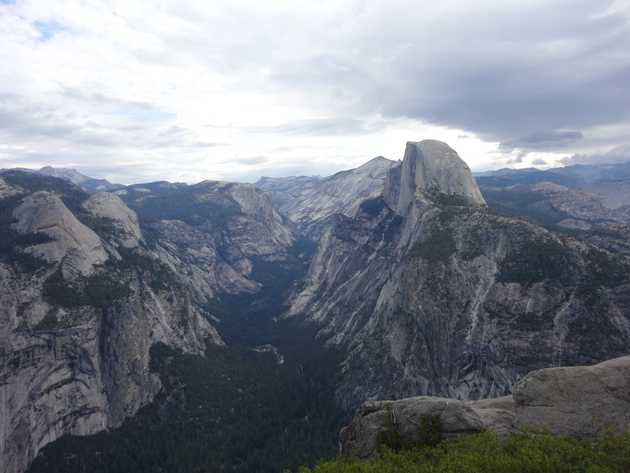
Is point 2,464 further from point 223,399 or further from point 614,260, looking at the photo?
point 614,260

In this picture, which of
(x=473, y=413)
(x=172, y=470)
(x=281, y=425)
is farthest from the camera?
(x=281, y=425)

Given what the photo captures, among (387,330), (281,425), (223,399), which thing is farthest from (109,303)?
(387,330)

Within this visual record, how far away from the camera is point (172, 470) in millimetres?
144125

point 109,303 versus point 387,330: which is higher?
point 109,303

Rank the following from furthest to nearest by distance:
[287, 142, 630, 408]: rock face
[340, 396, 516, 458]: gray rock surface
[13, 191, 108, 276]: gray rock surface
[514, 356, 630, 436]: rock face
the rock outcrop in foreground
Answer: [13, 191, 108, 276]: gray rock surface
[287, 142, 630, 408]: rock face
[340, 396, 516, 458]: gray rock surface
the rock outcrop in foreground
[514, 356, 630, 436]: rock face

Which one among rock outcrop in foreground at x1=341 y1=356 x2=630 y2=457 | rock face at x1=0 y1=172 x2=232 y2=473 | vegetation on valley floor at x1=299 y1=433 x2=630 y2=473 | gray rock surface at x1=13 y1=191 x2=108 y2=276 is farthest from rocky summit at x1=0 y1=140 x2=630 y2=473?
vegetation on valley floor at x1=299 y1=433 x2=630 y2=473

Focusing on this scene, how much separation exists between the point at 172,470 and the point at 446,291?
11358 centimetres

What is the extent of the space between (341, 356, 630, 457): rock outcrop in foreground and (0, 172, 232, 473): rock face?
5278 inches

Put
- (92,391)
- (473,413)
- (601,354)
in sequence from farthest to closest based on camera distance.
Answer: (92,391)
(601,354)
(473,413)

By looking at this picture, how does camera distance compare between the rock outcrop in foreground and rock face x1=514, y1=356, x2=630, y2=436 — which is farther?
the rock outcrop in foreground

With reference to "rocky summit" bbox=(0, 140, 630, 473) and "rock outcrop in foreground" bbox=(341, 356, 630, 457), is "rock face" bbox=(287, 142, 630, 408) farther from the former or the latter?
"rock outcrop in foreground" bbox=(341, 356, 630, 457)

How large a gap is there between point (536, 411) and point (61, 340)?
6175 inches

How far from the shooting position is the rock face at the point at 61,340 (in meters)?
140

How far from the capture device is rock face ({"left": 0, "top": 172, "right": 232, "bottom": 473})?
14038cm
